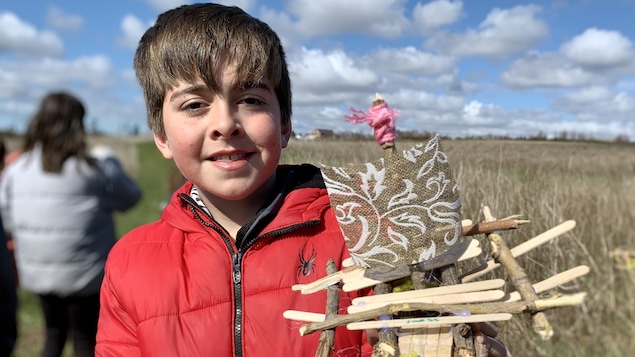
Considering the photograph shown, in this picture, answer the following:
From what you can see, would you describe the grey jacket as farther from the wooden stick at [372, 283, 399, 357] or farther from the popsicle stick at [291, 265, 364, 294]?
the wooden stick at [372, 283, 399, 357]

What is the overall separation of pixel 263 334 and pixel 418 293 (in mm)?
476

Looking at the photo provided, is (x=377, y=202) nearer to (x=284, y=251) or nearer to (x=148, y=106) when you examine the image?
(x=284, y=251)

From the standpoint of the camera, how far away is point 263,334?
140 cm

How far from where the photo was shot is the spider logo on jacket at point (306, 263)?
4.80ft

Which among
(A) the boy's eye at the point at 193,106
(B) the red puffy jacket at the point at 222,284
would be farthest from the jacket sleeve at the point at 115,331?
(A) the boy's eye at the point at 193,106

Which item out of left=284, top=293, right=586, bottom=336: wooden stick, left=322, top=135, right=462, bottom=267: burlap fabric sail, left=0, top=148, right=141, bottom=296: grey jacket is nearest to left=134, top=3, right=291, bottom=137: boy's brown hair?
left=322, top=135, right=462, bottom=267: burlap fabric sail

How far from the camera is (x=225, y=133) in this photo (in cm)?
135

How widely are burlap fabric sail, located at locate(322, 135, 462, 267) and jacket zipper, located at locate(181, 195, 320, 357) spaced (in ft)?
1.07

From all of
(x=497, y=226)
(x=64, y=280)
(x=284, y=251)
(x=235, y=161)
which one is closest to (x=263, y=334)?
(x=284, y=251)

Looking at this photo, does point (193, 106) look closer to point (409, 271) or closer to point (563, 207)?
point (409, 271)

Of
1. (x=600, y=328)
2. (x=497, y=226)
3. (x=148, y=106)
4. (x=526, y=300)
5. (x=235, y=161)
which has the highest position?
(x=148, y=106)

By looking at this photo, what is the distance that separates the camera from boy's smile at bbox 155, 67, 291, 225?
4.51 ft

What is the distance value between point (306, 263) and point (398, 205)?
0.40m

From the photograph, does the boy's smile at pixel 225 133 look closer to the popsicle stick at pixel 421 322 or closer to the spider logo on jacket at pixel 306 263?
the spider logo on jacket at pixel 306 263
